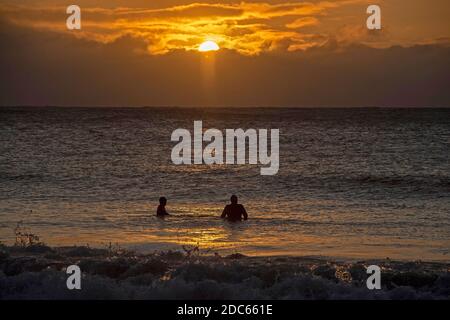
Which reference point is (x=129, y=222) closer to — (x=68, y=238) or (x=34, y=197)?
(x=68, y=238)

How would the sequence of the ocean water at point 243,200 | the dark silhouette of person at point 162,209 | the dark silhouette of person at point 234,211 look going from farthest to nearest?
the dark silhouette of person at point 162,209 → the dark silhouette of person at point 234,211 → the ocean water at point 243,200

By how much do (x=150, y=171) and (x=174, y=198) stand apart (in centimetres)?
1026

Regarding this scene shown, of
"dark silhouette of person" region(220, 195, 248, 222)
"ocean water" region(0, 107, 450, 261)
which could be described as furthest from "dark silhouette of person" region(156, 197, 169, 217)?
"dark silhouette of person" region(220, 195, 248, 222)

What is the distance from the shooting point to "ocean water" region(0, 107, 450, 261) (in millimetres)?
18531

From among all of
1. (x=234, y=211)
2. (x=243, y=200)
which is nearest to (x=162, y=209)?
(x=234, y=211)

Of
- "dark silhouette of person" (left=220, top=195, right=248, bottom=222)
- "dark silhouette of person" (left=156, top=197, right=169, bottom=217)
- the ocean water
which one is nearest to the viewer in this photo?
the ocean water

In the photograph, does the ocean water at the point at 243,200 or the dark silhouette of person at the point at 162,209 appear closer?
the ocean water at the point at 243,200

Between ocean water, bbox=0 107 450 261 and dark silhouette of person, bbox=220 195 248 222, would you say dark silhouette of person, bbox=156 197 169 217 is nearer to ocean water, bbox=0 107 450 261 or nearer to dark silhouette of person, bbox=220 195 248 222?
ocean water, bbox=0 107 450 261

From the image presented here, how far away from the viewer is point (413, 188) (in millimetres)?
30859

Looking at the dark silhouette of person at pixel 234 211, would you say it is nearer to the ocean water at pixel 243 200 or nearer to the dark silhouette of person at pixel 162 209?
the ocean water at pixel 243 200

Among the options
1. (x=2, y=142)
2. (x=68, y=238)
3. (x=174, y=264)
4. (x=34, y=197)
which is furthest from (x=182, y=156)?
(x=174, y=264)

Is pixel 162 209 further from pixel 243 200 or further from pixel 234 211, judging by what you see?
pixel 243 200

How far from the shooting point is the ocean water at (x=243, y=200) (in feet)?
60.8

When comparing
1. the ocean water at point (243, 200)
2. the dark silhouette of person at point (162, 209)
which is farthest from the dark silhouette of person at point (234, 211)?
the dark silhouette of person at point (162, 209)
